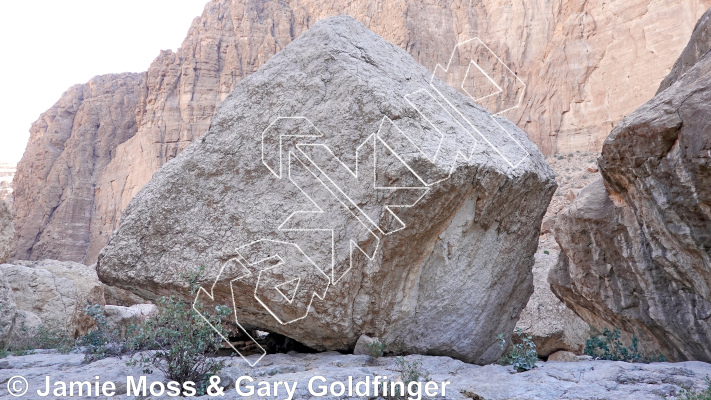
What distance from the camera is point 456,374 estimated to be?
3.67 m

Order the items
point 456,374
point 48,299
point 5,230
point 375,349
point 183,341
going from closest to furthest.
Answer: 1. point 183,341
2. point 456,374
3. point 375,349
4. point 48,299
5. point 5,230

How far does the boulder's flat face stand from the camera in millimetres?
3637

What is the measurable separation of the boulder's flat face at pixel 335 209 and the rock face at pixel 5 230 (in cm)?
441

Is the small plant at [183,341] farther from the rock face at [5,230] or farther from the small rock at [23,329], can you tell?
the rock face at [5,230]

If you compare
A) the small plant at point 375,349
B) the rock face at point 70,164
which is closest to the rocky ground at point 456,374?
the small plant at point 375,349

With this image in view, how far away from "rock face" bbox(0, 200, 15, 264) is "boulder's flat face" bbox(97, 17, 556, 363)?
4.41 metres

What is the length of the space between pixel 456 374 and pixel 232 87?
3588cm

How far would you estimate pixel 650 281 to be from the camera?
4598mm

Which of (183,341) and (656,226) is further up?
(656,226)

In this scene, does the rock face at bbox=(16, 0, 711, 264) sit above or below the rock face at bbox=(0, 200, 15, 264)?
above

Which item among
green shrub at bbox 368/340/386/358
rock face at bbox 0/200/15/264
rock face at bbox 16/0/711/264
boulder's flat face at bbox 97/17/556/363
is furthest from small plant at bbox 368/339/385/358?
rock face at bbox 16/0/711/264

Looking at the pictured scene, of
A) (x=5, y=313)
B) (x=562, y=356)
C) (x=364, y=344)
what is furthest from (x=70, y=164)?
(x=364, y=344)

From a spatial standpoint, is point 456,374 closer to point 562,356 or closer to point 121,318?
point 562,356

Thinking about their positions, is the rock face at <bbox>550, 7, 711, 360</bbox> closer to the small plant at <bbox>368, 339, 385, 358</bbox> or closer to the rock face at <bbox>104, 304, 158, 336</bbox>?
the small plant at <bbox>368, 339, 385, 358</bbox>
